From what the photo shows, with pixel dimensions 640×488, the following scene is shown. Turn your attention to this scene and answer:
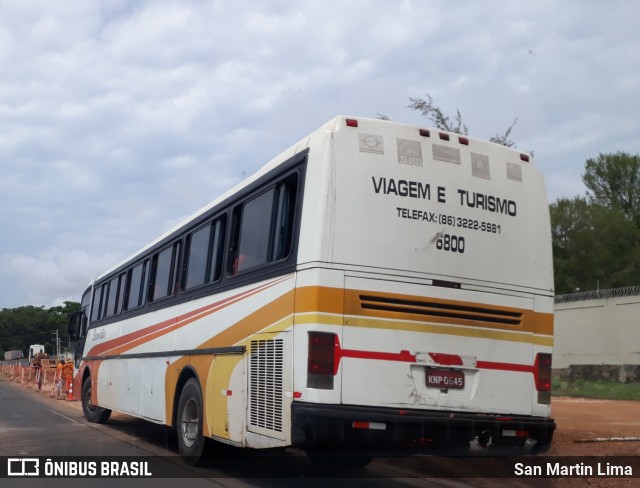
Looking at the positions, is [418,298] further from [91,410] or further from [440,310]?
[91,410]

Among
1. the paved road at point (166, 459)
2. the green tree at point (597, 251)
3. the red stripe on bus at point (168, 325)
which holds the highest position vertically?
the green tree at point (597, 251)

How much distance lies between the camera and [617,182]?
173 feet

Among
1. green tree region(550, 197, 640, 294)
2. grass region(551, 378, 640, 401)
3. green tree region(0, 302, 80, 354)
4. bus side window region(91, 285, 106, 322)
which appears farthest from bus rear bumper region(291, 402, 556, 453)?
green tree region(0, 302, 80, 354)

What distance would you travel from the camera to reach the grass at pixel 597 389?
74.2 feet

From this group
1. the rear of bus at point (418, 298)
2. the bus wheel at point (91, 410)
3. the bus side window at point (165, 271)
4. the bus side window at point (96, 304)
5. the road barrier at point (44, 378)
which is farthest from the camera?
the road barrier at point (44, 378)

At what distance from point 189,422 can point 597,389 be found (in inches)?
732

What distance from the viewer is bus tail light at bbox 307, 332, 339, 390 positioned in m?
6.88

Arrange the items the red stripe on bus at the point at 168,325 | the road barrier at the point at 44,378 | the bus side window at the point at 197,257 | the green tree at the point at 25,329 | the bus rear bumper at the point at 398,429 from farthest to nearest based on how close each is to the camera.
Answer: the green tree at the point at 25,329, the road barrier at the point at 44,378, the bus side window at the point at 197,257, the red stripe on bus at the point at 168,325, the bus rear bumper at the point at 398,429

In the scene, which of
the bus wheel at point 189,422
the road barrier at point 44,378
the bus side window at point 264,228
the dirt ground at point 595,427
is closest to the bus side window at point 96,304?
the bus wheel at point 189,422

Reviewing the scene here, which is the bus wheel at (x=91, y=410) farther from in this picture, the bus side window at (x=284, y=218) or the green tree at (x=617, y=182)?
the green tree at (x=617, y=182)

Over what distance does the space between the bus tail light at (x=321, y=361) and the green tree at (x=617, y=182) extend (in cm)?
4888

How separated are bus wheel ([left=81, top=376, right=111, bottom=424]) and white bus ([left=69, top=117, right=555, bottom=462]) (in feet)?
27.2

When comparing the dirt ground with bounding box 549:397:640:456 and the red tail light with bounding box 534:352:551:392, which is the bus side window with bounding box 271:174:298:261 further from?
the dirt ground with bounding box 549:397:640:456

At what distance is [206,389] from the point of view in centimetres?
925
